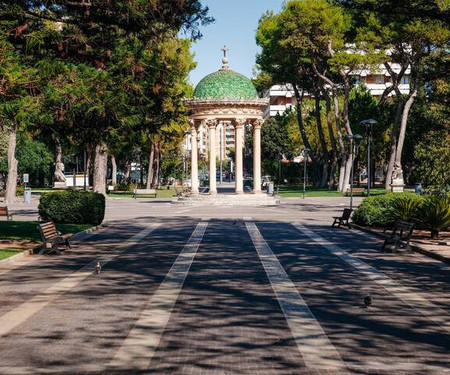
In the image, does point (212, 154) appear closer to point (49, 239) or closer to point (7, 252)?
point (49, 239)

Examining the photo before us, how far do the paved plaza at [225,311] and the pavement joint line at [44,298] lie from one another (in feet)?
0.09

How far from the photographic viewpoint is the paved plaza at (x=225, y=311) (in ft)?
27.5

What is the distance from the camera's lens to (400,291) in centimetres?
1348

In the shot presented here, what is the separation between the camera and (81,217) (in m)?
28.5

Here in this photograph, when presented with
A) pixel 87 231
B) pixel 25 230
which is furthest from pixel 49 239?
pixel 87 231

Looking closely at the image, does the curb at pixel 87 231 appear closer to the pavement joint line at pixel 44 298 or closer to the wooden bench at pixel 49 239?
the wooden bench at pixel 49 239

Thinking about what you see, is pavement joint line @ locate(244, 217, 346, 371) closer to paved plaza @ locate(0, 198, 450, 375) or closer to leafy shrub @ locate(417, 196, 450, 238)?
paved plaza @ locate(0, 198, 450, 375)

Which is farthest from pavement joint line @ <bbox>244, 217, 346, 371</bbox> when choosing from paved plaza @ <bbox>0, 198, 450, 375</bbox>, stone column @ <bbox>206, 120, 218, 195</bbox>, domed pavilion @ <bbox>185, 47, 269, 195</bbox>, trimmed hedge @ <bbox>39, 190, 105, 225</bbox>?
stone column @ <bbox>206, 120, 218, 195</bbox>

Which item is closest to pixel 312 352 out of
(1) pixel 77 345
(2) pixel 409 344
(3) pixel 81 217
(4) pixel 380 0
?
(2) pixel 409 344

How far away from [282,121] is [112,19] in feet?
271

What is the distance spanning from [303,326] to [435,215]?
1460cm

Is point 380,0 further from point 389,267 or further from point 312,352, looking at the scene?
point 312,352

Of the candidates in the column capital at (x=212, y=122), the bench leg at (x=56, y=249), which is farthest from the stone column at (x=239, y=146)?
the bench leg at (x=56, y=249)

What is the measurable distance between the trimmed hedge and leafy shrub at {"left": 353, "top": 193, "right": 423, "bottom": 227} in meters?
11.5
